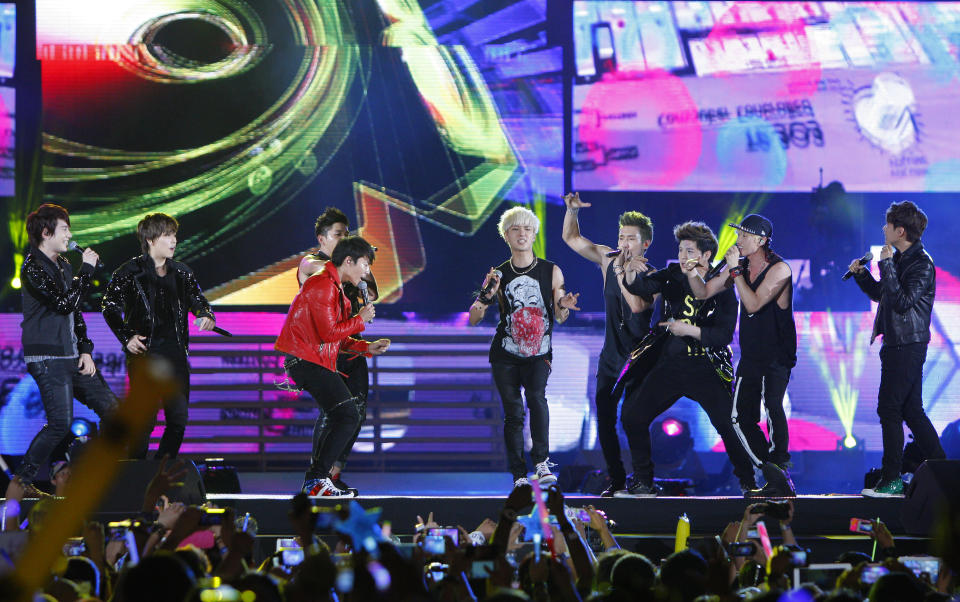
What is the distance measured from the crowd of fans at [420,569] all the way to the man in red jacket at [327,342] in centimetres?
149

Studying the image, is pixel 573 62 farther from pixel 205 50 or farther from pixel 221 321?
pixel 221 321

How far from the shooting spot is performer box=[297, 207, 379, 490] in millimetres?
5496

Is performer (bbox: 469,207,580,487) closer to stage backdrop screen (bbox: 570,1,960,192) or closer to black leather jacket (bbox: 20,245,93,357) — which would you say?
black leather jacket (bbox: 20,245,93,357)

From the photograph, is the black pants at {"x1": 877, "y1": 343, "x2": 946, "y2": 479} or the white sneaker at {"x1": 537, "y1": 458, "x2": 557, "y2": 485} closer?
the white sneaker at {"x1": 537, "y1": 458, "x2": 557, "y2": 485}

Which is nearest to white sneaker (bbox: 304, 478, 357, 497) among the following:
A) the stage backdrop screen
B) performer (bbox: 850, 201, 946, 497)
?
performer (bbox: 850, 201, 946, 497)

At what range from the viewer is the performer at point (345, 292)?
5496mm

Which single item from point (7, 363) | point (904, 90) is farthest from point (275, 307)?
point (904, 90)

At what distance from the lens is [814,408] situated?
26.1ft

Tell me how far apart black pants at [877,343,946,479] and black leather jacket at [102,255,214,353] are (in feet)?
11.7

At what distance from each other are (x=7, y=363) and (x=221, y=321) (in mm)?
1533

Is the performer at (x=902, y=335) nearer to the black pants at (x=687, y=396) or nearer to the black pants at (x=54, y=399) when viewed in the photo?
the black pants at (x=687, y=396)

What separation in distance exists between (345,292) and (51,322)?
1508 millimetres

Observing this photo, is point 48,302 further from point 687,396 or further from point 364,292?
point 687,396

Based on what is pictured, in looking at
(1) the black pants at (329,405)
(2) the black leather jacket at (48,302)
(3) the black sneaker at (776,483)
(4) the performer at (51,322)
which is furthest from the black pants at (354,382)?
(3) the black sneaker at (776,483)
